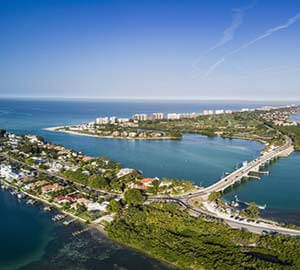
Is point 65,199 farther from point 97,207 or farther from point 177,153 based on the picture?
point 177,153

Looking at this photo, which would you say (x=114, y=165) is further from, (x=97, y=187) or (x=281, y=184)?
(x=281, y=184)

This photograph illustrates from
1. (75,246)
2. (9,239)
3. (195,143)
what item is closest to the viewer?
(75,246)

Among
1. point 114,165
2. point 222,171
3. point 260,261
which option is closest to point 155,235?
point 260,261

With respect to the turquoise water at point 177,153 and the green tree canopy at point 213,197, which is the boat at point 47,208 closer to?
the turquoise water at point 177,153

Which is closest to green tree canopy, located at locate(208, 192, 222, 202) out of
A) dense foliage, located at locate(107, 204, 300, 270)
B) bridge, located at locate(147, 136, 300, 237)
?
bridge, located at locate(147, 136, 300, 237)

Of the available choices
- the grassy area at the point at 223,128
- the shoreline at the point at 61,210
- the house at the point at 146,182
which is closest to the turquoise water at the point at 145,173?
the shoreline at the point at 61,210

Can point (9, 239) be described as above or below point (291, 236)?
below

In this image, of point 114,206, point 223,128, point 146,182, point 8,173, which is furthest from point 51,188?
point 223,128
